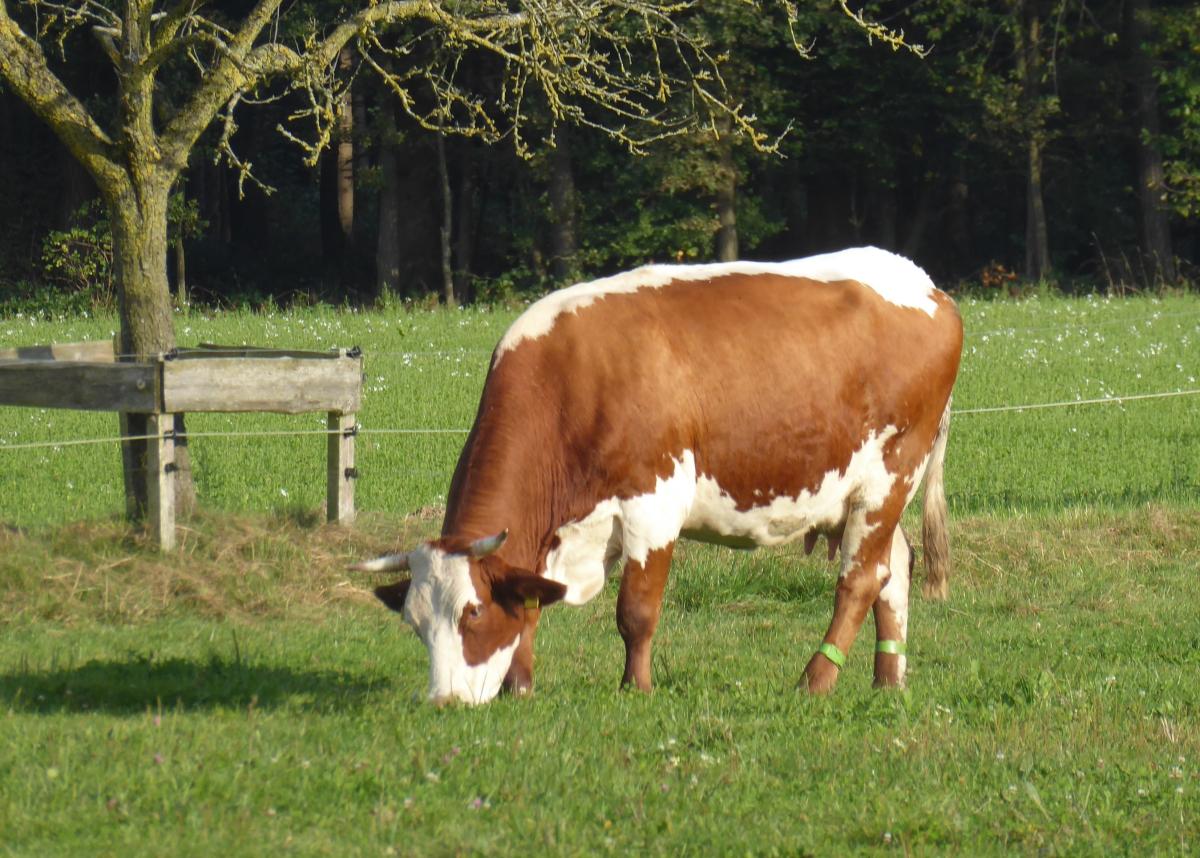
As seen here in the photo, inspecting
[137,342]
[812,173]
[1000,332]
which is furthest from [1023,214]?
[137,342]

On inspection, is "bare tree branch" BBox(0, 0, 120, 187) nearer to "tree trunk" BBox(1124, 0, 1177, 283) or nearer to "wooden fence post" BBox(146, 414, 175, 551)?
"wooden fence post" BBox(146, 414, 175, 551)

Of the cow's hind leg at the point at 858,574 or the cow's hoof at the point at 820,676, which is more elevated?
the cow's hind leg at the point at 858,574

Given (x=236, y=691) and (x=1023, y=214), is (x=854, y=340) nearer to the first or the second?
(x=236, y=691)

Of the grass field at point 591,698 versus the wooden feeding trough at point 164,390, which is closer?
the grass field at point 591,698

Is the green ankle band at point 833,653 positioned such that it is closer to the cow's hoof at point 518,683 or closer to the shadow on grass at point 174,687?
the cow's hoof at point 518,683

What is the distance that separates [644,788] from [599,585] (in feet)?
6.59

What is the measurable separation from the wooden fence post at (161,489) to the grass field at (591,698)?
0.16m

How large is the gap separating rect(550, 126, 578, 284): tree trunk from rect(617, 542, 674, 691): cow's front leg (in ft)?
102

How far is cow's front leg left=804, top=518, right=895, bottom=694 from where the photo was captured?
8398 millimetres

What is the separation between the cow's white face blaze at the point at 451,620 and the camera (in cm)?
713

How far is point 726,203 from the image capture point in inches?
1523

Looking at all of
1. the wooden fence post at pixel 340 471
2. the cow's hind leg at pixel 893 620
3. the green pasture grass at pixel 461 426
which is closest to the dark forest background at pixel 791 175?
the green pasture grass at pixel 461 426

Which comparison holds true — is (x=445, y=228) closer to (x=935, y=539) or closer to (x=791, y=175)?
(x=791, y=175)

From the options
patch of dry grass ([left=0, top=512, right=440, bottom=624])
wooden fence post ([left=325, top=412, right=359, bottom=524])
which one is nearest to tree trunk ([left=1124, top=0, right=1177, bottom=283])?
wooden fence post ([left=325, top=412, right=359, bottom=524])
